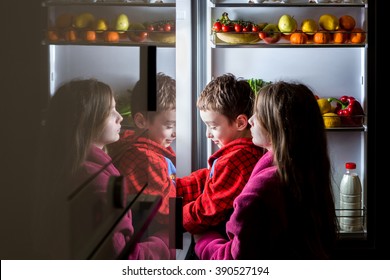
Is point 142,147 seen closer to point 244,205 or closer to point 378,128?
point 244,205

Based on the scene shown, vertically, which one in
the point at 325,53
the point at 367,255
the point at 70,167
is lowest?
the point at 367,255

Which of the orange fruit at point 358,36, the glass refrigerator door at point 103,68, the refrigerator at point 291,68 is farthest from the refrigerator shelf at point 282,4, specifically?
the glass refrigerator door at point 103,68

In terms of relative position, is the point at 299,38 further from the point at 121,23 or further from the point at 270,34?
the point at 121,23

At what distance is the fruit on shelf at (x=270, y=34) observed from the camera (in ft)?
9.13

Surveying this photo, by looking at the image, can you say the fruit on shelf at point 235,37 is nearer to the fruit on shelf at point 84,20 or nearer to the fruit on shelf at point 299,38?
the fruit on shelf at point 299,38

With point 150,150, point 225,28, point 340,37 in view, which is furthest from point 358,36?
point 150,150

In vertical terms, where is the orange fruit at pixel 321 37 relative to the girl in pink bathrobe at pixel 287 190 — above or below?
above

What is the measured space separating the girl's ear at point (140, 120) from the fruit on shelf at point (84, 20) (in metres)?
0.28

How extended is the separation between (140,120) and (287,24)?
2012 millimetres

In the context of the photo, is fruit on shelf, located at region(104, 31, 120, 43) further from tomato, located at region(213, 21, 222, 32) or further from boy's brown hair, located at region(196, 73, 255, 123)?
tomato, located at region(213, 21, 222, 32)
